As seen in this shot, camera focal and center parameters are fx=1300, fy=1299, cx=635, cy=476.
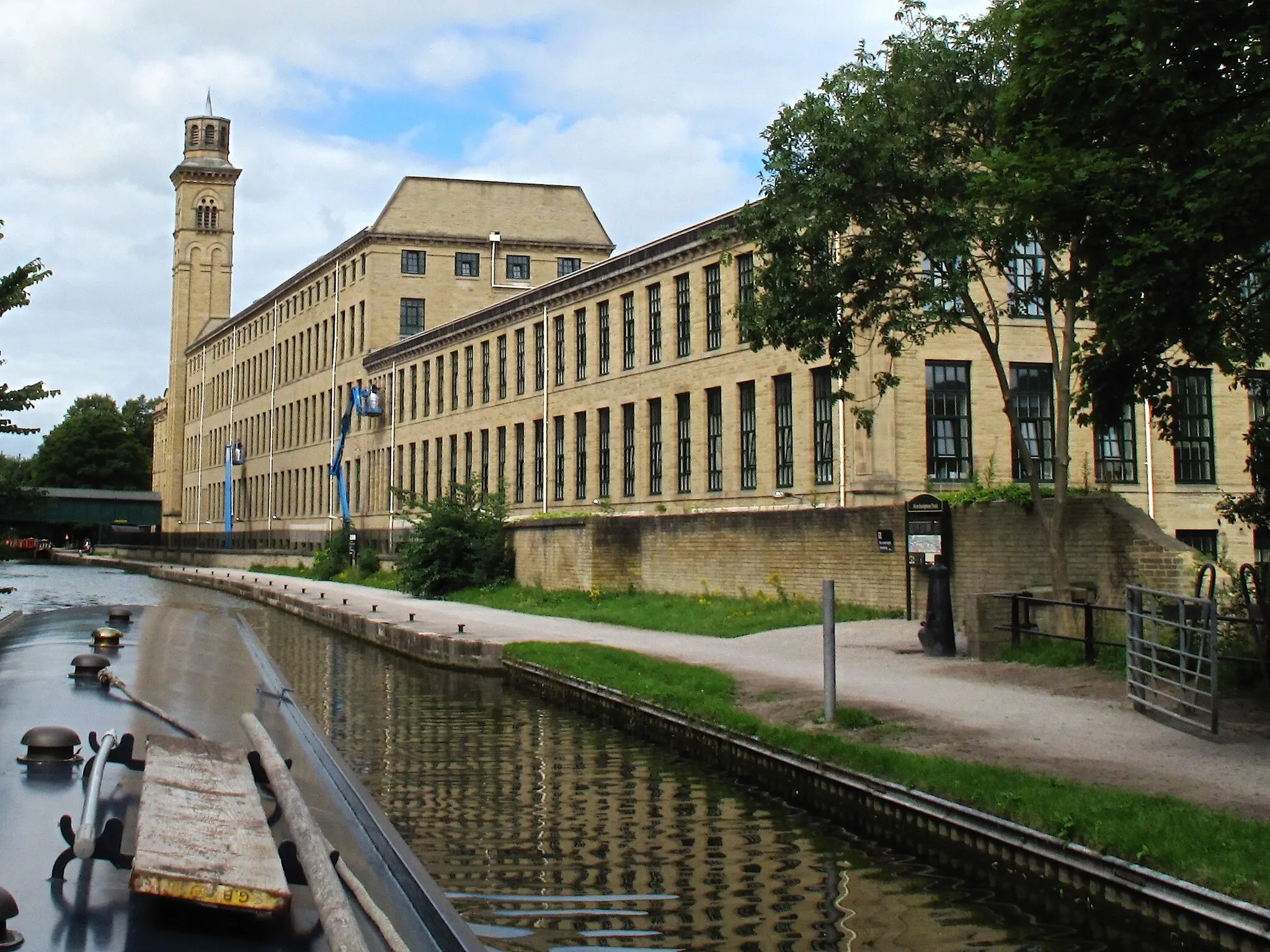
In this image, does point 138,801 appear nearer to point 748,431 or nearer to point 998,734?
point 998,734

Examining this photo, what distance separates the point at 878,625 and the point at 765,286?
20.7 feet

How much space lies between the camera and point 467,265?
64.5 m

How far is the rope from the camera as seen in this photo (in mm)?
5957

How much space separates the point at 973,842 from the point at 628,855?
2.35 m

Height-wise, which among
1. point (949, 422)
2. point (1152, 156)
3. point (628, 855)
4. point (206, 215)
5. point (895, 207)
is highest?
point (206, 215)

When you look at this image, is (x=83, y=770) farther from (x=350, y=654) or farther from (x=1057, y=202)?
(x=350, y=654)

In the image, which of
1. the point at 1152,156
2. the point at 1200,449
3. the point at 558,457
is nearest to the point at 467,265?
the point at 558,457

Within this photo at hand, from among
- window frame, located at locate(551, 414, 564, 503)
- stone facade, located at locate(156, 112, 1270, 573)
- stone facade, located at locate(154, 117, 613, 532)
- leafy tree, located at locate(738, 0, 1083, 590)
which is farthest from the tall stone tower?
leafy tree, located at locate(738, 0, 1083, 590)

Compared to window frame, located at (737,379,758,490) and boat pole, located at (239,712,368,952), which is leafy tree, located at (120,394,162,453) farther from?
boat pole, located at (239,712,368,952)

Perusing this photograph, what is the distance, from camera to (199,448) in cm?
10056

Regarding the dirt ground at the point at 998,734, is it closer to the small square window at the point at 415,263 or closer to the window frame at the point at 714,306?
the window frame at the point at 714,306

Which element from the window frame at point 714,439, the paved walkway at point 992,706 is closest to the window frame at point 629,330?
the window frame at point 714,439

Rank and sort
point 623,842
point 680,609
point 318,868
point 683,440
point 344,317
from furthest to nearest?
point 344,317 → point 683,440 → point 680,609 → point 623,842 → point 318,868

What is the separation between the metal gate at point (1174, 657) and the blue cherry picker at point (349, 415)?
154ft
